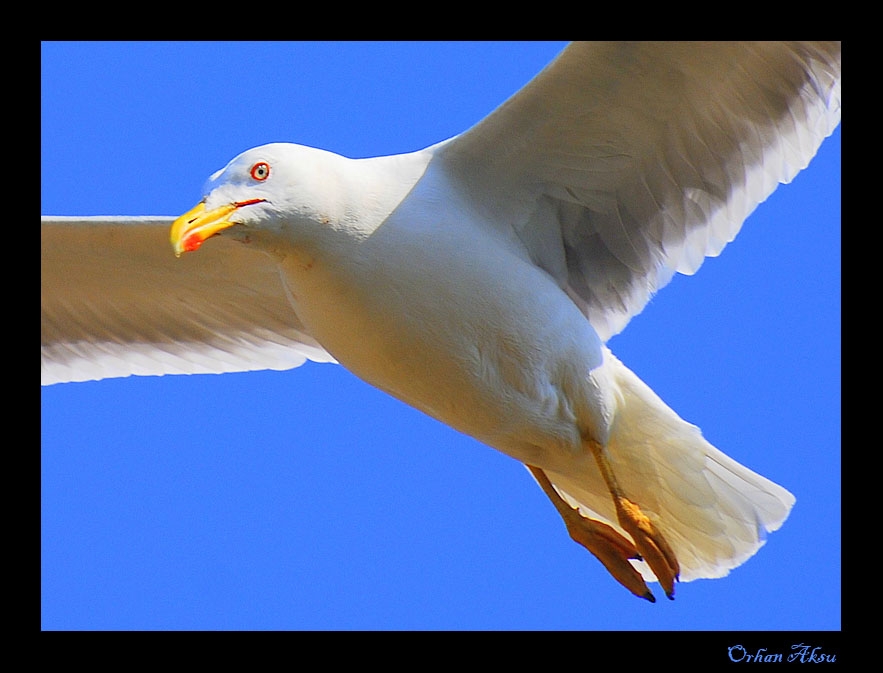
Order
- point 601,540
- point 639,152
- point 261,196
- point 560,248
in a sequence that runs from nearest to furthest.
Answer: point 261,196 → point 639,152 → point 560,248 → point 601,540

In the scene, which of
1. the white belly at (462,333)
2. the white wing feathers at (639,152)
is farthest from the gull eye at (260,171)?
the white wing feathers at (639,152)

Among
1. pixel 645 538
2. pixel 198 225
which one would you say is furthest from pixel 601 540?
pixel 198 225

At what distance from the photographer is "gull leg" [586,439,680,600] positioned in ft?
20.3

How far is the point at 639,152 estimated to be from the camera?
6.17 m

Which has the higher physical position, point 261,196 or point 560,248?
point 560,248

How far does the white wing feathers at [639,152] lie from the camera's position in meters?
5.83

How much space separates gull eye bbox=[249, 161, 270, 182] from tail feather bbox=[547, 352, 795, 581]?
5.11ft

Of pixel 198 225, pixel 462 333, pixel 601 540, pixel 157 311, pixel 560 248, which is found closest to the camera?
pixel 198 225

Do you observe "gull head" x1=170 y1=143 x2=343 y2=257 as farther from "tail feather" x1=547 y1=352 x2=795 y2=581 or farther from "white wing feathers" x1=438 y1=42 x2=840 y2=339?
"tail feather" x1=547 y1=352 x2=795 y2=581

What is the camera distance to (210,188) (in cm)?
546

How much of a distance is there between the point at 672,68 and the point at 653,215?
0.71m

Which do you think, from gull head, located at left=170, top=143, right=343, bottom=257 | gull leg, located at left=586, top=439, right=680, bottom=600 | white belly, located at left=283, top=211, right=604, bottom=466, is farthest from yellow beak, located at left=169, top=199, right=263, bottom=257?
gull leg, located at left=586, top=439, right=680, bottom=600

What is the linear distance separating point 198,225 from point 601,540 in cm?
225

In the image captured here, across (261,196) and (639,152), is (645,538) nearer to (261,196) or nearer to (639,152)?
(639,152)
